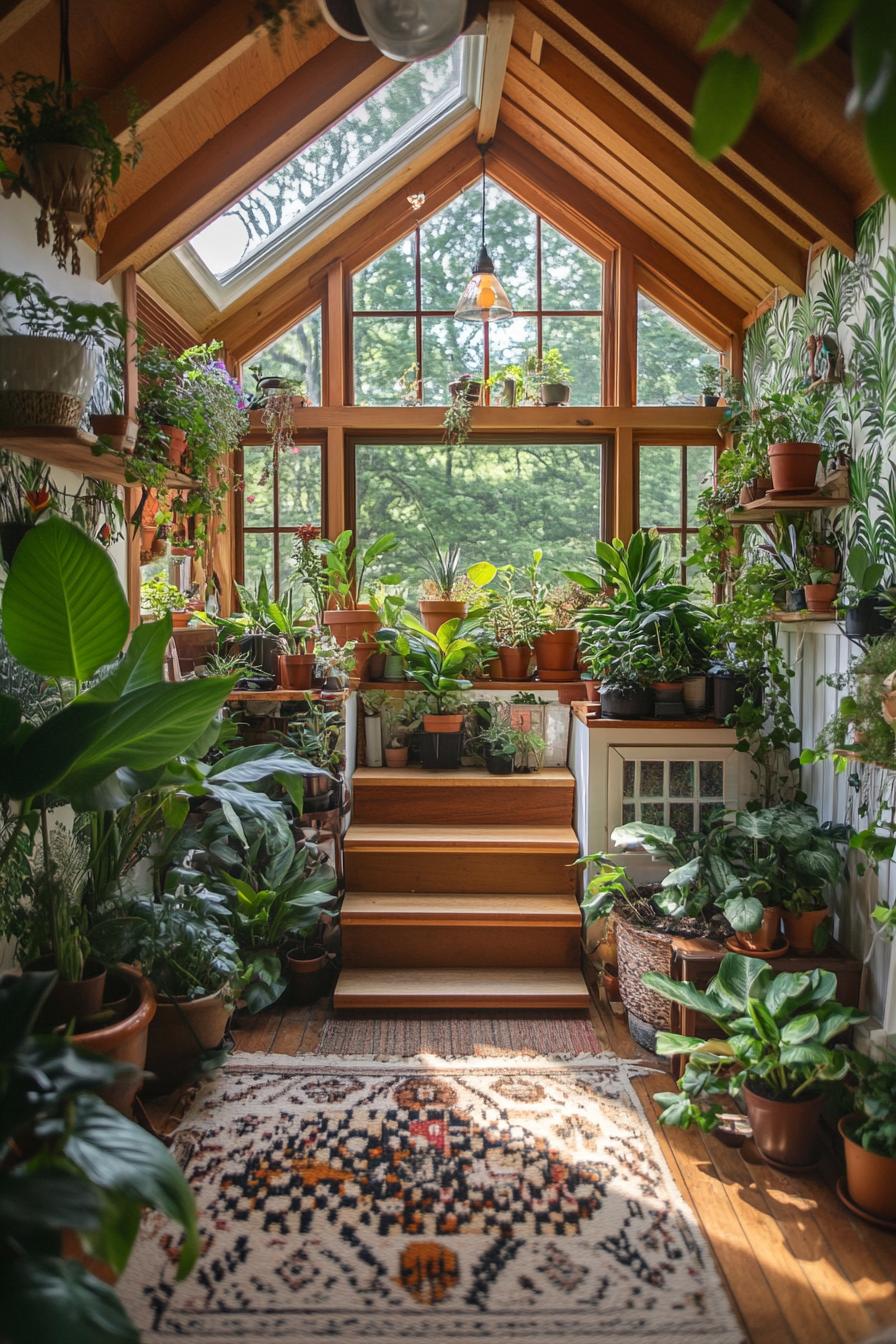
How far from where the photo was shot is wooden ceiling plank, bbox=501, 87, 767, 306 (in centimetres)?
439

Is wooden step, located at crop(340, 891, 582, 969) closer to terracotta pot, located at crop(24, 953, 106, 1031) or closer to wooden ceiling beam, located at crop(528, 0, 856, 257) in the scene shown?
terracotta pot, located at crop(24, 953, 106, 1031)

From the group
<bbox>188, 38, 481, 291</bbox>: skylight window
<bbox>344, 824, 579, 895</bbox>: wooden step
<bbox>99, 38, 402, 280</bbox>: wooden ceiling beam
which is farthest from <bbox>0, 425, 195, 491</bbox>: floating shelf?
<bbox>344, 824, 579, 895</bbox>: wooden step

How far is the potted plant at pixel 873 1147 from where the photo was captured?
2.35 m

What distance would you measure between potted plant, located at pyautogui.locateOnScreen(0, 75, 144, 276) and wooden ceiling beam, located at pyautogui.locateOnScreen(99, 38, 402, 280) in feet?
2.98

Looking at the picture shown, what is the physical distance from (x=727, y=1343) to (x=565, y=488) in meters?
4.00

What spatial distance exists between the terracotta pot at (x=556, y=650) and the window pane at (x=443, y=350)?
4.83ft

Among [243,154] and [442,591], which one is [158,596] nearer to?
[442,591]

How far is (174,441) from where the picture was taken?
3.61 meters

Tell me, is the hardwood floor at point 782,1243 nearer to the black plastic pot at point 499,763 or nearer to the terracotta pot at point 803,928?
the terracotta pot at point 803,928

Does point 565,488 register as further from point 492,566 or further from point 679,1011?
point 679,1011

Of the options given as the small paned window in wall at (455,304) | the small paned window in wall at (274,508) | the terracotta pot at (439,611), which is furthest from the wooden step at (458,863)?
the small paned window in wall at (455,304)

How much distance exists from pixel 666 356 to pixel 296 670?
265 cm

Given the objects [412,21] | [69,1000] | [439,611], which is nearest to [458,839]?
[439,611]

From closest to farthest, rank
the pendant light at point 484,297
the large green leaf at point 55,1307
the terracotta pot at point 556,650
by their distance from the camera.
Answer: the large green leaf at point 55,1307
the pendant light at point 484,297
the terracotta pot at point 556,650
